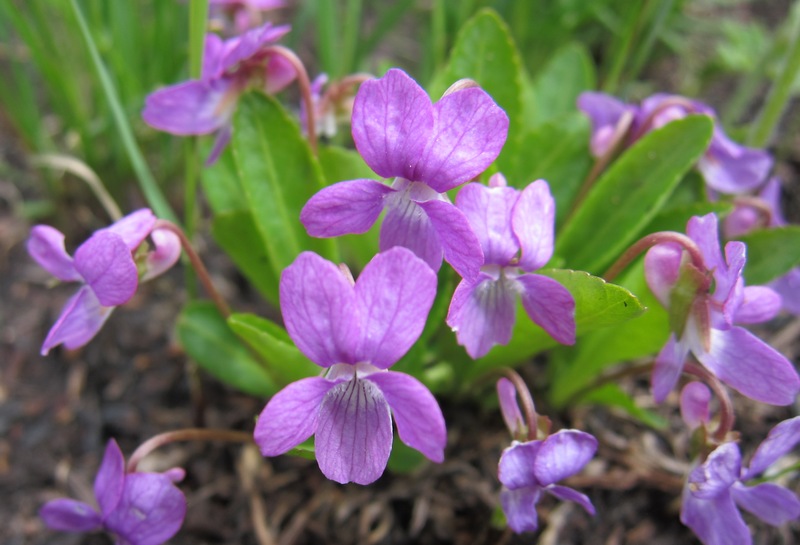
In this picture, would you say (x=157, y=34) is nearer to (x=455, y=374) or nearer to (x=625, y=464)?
(x=455, y=374)

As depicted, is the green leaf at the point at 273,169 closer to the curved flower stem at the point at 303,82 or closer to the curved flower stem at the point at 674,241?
the curved flower stem at the point at 303,82

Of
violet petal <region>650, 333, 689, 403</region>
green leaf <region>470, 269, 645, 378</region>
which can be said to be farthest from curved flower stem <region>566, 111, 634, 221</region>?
violet petal <region>650, 333, 689, 403</region>

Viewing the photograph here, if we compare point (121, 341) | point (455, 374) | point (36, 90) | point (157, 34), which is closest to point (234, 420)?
point (121, 341)

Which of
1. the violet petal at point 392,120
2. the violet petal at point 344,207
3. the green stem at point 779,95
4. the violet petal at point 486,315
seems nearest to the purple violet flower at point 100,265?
the violet petal at point 344,207

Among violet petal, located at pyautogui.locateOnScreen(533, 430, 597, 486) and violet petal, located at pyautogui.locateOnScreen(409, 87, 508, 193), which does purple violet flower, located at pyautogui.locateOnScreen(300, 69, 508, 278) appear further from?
violet petal, located at pyautogui.locateOnScreen(533, 430, 597, 486)

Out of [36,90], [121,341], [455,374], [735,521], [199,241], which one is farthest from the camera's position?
[36,90]

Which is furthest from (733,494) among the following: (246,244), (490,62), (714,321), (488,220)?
(246,244)
